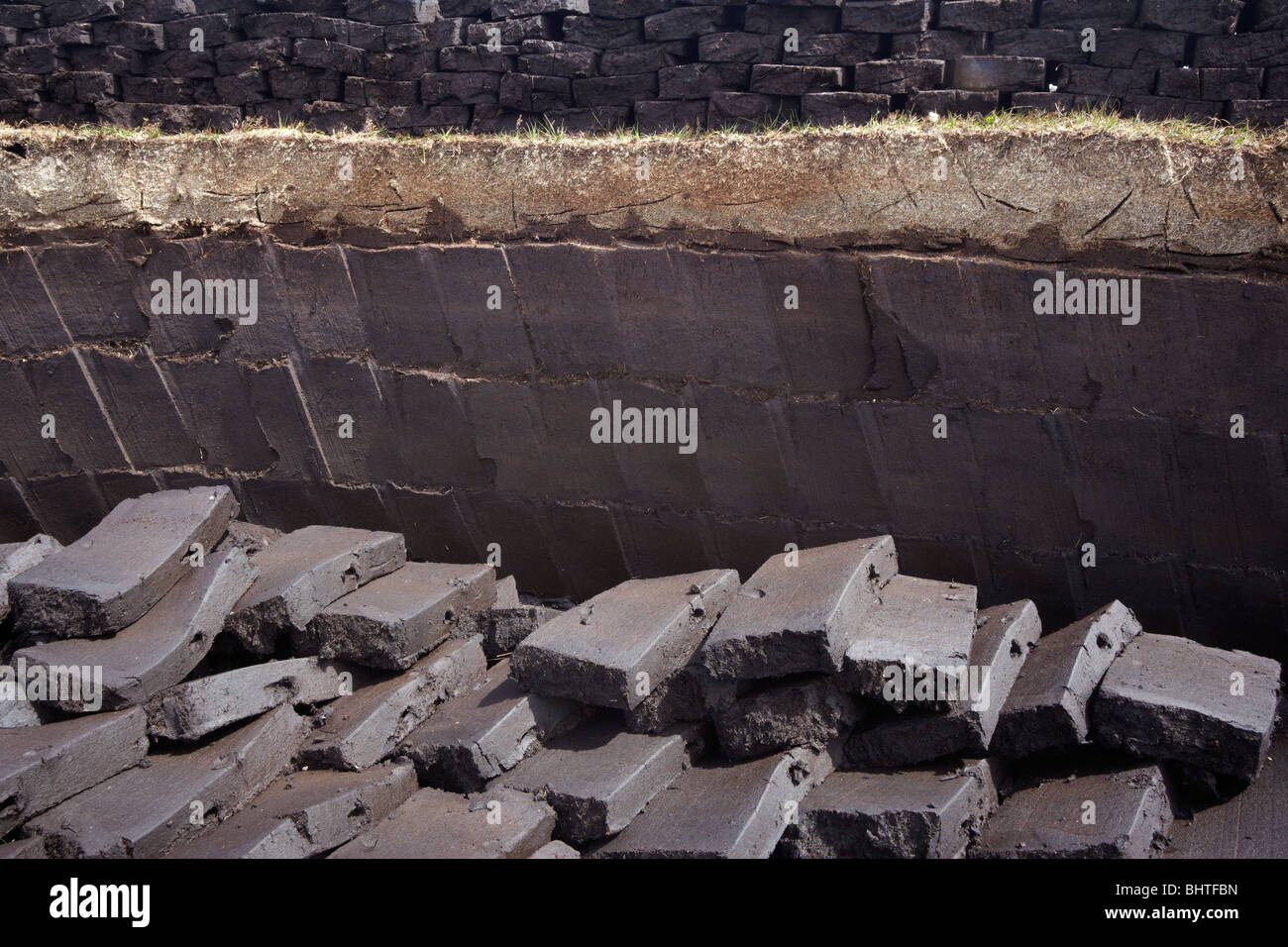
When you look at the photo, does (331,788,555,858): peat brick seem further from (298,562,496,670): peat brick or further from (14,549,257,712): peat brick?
(14,549,257,712): peat brick

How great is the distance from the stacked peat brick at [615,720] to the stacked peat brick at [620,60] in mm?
7420

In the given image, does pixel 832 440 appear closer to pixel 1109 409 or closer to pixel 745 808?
pixel 1109 409

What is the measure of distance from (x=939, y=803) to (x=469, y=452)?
2.45m

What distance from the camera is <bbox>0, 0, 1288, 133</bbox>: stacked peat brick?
9492 mm

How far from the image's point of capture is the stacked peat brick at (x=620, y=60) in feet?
31.1

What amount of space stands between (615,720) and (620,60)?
27.9 feet

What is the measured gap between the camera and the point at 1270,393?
11.4 feet

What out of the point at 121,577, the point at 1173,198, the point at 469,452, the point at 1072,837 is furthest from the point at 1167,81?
the point at 121,577

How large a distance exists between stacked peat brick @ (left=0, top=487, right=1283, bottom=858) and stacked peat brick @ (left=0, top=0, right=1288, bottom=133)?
292 inches

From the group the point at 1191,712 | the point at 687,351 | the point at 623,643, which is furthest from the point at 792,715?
the point at 687,351

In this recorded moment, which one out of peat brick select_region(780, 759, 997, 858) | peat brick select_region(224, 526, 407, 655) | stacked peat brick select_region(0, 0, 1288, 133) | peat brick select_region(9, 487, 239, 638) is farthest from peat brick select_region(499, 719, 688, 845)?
stacked peat brick select_region(0, 0, 1288, 133)

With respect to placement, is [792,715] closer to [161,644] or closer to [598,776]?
[598,776]

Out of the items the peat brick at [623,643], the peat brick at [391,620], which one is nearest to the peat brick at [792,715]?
the peat brick at [623,643]

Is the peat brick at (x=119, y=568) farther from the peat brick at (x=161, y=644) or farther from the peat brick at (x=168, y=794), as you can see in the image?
the peat brick at (x=168, y=794)
